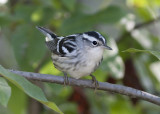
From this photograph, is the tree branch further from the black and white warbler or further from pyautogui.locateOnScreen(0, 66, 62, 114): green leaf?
the black and white warbler

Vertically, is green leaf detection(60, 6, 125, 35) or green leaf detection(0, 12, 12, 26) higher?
green leaf detection(0, 12, 12, 26)

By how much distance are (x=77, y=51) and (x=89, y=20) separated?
0.26 meters

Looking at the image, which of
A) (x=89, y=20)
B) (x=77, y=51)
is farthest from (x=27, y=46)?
(x=89, y=20)

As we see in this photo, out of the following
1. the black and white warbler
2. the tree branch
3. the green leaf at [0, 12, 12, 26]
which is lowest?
the black and white warbler

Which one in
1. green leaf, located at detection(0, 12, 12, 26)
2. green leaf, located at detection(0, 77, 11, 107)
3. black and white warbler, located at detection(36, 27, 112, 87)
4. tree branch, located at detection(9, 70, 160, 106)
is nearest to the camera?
green leaf, located at detection(0, 77, 11, 107)

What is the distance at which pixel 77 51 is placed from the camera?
2.73 m

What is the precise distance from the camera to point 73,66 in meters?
2.54

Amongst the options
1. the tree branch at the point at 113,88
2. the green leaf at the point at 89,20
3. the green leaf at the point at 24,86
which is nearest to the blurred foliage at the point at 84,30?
the green leaf at the point at 89,20

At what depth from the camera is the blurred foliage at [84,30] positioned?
2.55 meters

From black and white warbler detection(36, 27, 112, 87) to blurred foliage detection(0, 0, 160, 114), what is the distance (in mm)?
58

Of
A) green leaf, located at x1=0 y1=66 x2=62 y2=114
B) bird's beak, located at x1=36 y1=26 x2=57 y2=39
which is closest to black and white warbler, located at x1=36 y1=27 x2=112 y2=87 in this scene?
bird's beak, located at x1=36 y1=26 x2=57 y2=39

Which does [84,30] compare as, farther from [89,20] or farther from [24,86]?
[24,86]

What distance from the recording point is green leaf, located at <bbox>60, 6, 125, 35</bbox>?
8.71 feet

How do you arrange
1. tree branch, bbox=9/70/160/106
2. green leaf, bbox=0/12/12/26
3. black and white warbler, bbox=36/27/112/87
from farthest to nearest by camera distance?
1. green leaf, bbox=0/12/12/26
2. black and white warbler, bbox=36/27/112/87
3. tree branch, bbox=9/70/160/106
